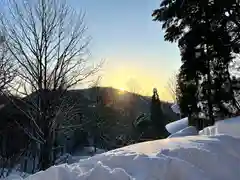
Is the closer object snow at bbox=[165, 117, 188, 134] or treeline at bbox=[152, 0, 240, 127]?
treeline at bbox=[152, 0, 240, 127]

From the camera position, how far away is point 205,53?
546 inches

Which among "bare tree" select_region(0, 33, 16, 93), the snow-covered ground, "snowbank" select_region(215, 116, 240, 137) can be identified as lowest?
the snow-covered ground

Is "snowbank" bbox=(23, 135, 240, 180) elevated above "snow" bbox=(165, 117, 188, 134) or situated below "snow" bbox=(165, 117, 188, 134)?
below

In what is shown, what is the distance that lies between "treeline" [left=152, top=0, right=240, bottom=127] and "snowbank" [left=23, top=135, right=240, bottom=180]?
9.06 metres

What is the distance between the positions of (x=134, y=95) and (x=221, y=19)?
2904 centimetres

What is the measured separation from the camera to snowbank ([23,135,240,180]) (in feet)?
11.9

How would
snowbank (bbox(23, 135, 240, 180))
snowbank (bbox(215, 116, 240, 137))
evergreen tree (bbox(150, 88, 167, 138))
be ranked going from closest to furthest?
1. snowbank (bbox(23, 135, 240, 180))
2. snowbank (bbox(215, 116, 240, 137))
3. evergreen tree (bbox(150, 88, 167, 138))

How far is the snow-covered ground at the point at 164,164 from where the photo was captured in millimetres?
3635

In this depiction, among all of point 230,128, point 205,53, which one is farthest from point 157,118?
point 230,128

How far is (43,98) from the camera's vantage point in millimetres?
11797

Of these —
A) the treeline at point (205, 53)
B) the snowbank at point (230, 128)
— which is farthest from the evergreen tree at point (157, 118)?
the snowbank at point (230, 128)

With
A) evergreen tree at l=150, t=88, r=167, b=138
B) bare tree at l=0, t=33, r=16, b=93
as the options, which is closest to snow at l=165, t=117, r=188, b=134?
bare tree at l=0, t=33, r=16, b=93

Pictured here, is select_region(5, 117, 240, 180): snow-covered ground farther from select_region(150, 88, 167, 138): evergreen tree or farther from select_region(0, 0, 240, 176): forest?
select_region(150, 88, 167, 138): evergreen tree

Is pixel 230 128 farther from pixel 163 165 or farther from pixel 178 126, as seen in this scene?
pixel 178 126
